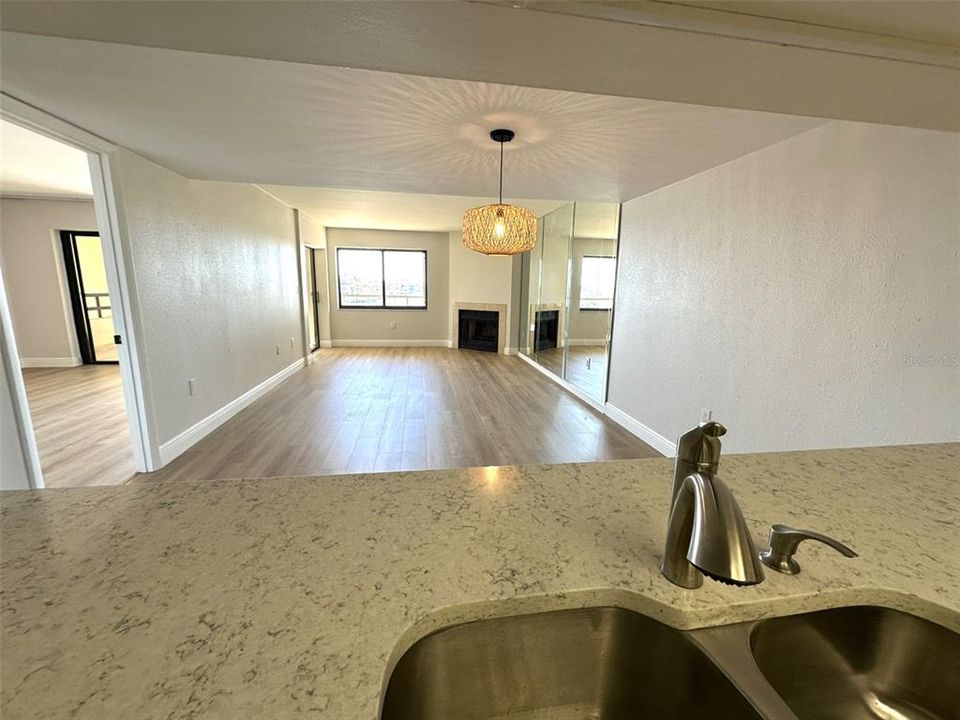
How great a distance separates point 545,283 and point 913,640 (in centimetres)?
599

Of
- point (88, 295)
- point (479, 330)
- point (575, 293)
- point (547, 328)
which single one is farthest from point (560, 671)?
point (88, 295)

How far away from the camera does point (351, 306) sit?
780 centimetres

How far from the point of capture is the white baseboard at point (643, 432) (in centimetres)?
324

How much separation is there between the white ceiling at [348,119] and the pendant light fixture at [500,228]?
31 cm

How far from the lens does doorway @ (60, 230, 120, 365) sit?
536cm

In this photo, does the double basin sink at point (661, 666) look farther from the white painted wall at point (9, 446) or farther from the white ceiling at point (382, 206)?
the white ceiling at point (382, 206)

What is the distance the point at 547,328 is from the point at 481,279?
181 cm

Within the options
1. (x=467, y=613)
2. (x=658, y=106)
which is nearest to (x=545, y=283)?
(x=658, y=106)

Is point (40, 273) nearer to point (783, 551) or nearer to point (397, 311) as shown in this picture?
point (397, 311)

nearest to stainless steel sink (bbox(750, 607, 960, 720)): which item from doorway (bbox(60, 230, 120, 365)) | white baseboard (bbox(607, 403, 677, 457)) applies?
white baseboard (bbox(607, 403, 677, 457))

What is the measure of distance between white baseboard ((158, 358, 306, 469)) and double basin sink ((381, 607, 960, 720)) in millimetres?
3166

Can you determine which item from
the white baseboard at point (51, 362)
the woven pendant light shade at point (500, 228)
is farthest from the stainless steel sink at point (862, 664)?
the white baseboard at point (51, 362)

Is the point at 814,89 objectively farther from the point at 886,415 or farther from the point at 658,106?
the point at 886,415

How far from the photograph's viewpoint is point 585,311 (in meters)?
5.10
